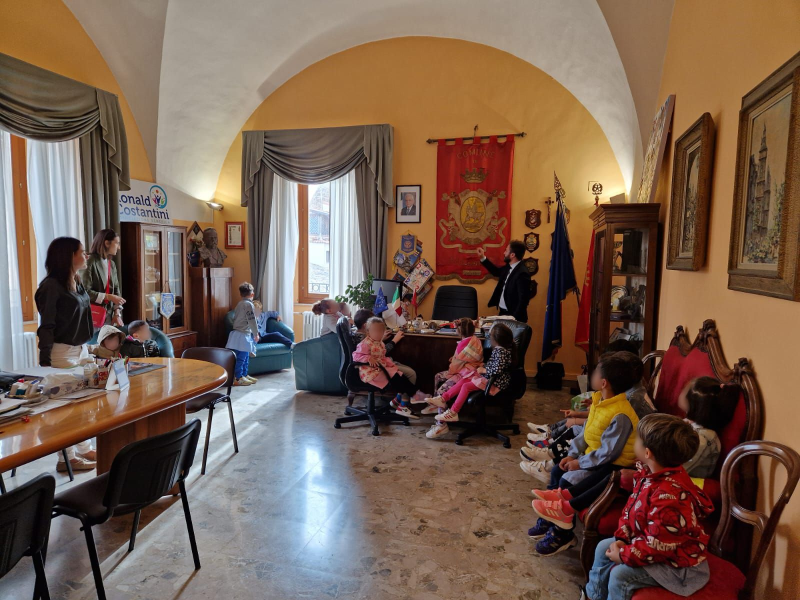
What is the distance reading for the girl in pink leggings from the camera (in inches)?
150

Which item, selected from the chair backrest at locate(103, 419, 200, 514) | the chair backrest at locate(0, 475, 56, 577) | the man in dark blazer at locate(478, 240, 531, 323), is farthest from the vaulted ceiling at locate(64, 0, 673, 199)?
the chair backrest at locate(0, 475, 56, 577)

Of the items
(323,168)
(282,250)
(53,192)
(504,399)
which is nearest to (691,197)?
(504,399)

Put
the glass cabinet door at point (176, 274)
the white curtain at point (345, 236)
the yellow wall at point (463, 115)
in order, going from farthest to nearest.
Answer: the white curtain at point (345, 236), the glass cabinet door at point (176, 274), the yellow wall at point (463, 115)

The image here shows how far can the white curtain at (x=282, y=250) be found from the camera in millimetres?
6793

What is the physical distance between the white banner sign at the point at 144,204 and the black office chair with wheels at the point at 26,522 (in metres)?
4.60

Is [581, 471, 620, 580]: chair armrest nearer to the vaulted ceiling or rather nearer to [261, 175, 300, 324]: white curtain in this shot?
the vaulted ceiling

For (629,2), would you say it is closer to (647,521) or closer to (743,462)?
(743,462)

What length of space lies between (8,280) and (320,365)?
9.44ft

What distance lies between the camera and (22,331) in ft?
14.5

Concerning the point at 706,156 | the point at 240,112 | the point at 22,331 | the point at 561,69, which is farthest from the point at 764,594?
the point at 240,112

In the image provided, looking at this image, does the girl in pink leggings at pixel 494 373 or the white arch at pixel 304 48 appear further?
the white arch at pixel 304 48

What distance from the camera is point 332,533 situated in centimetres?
262

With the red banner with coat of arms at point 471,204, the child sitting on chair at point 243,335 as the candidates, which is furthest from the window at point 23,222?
the red banner with coat of arms at point 471,204

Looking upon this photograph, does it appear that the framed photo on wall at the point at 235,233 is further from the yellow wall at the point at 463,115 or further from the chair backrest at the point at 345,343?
the chair backrest at the point at 345,343
